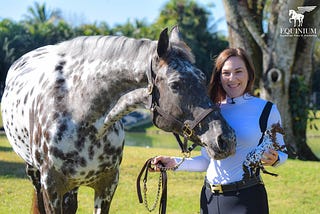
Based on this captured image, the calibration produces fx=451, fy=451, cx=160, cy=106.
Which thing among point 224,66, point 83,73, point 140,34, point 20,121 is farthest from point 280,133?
point 140,34

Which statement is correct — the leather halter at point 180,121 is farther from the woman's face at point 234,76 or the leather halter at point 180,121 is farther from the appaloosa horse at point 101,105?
the woman's face at point 234,76

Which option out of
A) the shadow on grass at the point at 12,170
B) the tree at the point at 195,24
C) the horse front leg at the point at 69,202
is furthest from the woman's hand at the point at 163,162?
the tree at the point at 195,24

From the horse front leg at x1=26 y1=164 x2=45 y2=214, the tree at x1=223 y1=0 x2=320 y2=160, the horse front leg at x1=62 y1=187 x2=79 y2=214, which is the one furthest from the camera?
the tree at x1=223 y1=0 x2=320 y2=160

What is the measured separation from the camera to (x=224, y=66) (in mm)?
2723

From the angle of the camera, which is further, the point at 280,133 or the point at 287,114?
the point at 287,114

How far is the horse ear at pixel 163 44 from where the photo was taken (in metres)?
2.44

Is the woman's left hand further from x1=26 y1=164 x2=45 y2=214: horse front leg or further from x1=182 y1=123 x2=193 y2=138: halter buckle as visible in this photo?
x1=26 y1=164 x2=45 y2=214: horse front leg

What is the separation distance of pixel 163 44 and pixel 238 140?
685mm

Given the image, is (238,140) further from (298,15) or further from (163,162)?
(298,15)

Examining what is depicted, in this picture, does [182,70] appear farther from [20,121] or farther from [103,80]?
[20,121]

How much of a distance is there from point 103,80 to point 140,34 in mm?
36886

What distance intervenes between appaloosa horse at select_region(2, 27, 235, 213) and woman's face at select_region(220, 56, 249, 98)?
0.27 metres

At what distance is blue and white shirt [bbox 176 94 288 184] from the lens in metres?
2.55

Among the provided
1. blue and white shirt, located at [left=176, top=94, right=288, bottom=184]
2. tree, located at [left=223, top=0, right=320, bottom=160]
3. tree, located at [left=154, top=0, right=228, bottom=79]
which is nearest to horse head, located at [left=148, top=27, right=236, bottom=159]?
blue and white shirt, located at [left=176, top=94, right=288, bottom=184]
